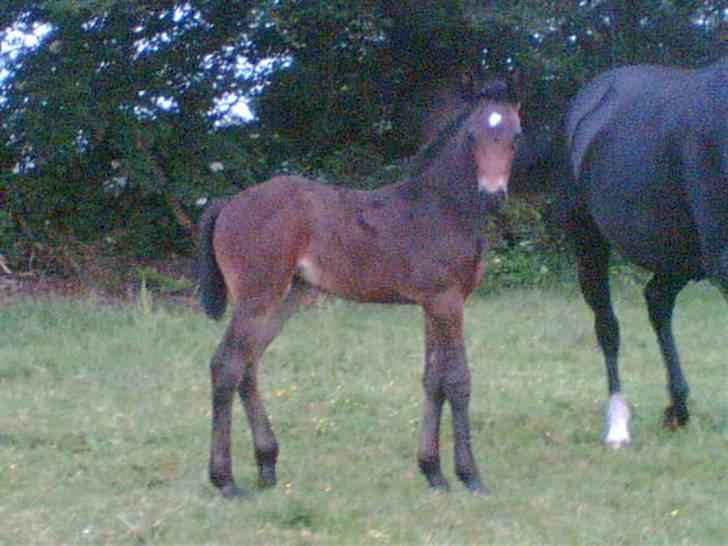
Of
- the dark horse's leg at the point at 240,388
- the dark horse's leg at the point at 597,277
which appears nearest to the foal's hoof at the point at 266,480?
the dark horse's leg at the point at 240,388

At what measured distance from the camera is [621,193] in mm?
6844

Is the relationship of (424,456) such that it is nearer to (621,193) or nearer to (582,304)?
(621,193)

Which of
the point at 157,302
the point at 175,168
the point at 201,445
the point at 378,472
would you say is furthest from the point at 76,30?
the point at 378,472

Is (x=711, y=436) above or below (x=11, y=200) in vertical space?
below

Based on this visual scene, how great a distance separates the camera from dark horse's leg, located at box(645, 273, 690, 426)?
730 centimetres

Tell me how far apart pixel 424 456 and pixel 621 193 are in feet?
6.41

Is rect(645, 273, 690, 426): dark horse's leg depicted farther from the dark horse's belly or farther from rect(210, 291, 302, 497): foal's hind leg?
rect(210, 291, 302, 497): foal's hind leg

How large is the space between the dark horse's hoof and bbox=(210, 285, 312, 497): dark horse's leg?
2.59 m

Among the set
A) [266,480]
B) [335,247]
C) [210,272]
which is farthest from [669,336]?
[210,272]

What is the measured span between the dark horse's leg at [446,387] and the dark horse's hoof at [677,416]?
1.85 m

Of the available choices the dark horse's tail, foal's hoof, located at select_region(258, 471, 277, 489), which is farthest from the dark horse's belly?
foal's hoof, located at select_region(258, 471, 277, 489)

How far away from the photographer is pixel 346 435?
699cm

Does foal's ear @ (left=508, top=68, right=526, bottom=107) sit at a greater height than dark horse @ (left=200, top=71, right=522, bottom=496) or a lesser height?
greater

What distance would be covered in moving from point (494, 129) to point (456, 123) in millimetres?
347
